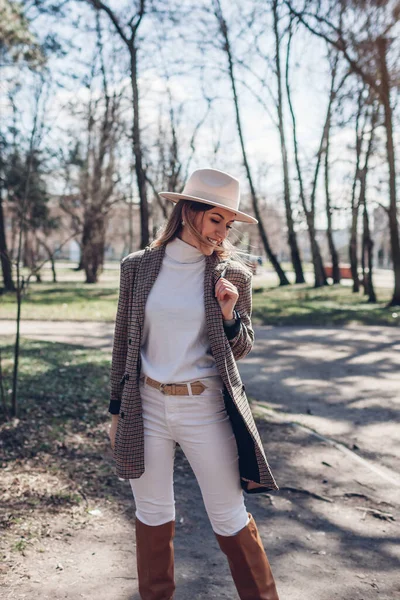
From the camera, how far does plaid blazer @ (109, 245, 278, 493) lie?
2.40m

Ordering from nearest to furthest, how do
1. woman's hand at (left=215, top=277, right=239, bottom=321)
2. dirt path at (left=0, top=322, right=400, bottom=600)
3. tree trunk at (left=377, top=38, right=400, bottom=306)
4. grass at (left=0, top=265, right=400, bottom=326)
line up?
1. woman's hand at (left=215, top=277, right=239, bottom=321)
2. dirt path at (left=0, top=322, right=400, bottom=600)
3. grass at (left=0, top=265, right=400, bottom=326)
4. tree trunk at (left=377, top=38, right=400, bottom=306)

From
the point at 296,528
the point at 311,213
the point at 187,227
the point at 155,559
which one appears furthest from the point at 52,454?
the point at 311,213

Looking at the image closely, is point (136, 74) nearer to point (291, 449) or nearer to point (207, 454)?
point (291, 449)

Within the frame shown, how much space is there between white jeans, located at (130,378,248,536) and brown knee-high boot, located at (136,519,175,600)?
0.04 metres

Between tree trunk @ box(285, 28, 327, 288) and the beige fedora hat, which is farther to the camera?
tree trunk @ box(285, 28, 327, 288)

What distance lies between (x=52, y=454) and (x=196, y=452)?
2.71 m

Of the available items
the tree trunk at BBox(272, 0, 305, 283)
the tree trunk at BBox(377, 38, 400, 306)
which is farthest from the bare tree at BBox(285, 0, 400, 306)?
the tree trunk at BBox(272, 0, 305, 283)

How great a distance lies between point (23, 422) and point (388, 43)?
610 inches

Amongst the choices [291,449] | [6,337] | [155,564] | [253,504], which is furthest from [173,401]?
[6,337]

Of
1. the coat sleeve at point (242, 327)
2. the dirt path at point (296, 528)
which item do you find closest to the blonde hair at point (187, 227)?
the coat sleeve at point (242, 327)

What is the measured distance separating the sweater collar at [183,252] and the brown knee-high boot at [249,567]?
41.4 inches

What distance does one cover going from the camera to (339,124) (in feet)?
66.6

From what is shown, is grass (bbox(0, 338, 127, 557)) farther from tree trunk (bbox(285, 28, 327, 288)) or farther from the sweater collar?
tree trunk (bbox(285, 28, 327, 288))

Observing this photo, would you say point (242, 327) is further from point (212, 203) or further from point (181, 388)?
point (212, 203)
